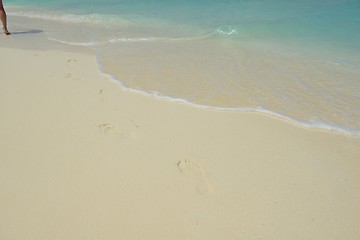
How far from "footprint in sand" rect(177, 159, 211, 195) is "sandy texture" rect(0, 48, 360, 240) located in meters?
0.01

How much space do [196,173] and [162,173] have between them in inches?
12.7

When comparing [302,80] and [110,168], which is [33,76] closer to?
[110,168]

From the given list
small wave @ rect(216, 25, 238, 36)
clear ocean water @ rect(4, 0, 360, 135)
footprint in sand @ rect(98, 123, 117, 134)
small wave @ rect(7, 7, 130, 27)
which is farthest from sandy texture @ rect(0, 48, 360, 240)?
small wave @ rect(7, 7, 130, 27)

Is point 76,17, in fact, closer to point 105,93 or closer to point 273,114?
point 105,93

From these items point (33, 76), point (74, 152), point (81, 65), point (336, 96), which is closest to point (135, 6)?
point (81, 65)

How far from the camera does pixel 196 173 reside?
3004 mm

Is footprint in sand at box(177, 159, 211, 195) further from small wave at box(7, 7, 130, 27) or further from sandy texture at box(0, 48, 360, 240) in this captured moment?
small wave at box(7, 7, 130, 27)

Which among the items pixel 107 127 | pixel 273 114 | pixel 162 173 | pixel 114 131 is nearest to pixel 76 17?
pixel 107 127

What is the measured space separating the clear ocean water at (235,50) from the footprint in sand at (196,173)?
1395mm

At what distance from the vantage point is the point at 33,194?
2689 mm

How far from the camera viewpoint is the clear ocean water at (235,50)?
4559 mm

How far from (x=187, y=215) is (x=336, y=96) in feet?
11.0

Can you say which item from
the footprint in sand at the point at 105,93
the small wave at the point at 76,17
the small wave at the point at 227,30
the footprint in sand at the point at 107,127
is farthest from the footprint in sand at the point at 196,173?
Result: the small wave at the point at 76,17

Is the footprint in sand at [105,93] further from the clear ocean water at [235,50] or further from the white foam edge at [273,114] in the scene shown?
the clear ocean water at [235,50]
